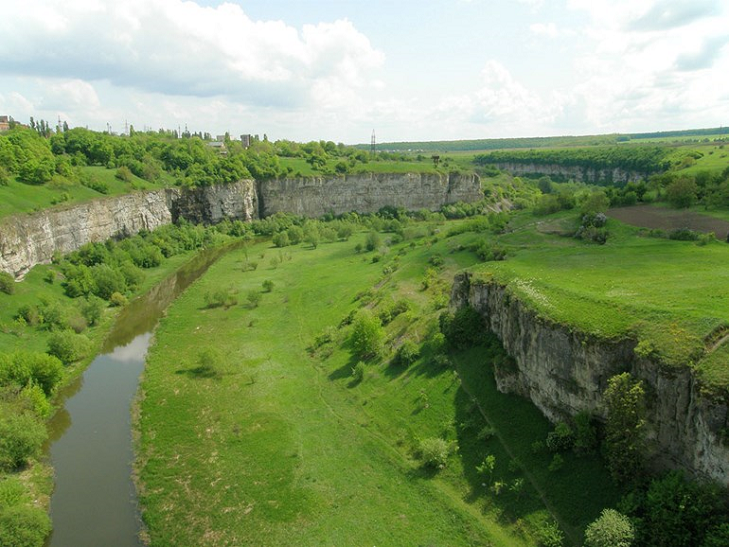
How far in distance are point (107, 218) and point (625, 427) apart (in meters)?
75.7

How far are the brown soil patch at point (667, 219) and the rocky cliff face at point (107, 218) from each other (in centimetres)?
6360

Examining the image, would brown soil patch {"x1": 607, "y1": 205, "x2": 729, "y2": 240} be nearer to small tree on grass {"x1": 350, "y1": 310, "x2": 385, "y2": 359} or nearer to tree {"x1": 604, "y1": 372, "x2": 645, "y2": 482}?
tree {"x1": 604, "y1": 372, "x2": 645, "y2": 482}

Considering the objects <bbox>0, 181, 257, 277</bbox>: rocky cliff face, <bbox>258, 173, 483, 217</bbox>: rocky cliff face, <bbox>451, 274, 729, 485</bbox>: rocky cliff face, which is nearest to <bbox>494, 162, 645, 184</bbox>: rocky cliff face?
<bbox>258, 173, 483, 217</bbox>: rocky cliff face

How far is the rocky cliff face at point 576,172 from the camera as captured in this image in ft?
444

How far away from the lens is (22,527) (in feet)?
72.4

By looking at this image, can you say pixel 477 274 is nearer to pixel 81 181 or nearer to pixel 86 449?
pixel 86 449

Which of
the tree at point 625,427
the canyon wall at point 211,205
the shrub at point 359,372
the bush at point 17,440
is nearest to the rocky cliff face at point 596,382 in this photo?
the tree at point 625,427

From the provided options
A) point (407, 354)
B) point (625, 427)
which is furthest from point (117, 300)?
point (625, 427)

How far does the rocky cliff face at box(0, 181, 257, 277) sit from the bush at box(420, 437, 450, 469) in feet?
160

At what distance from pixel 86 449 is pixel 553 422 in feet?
92.1

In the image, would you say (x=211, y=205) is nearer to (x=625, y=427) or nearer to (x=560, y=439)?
(x=560, y=439)

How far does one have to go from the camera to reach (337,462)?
1080 inches

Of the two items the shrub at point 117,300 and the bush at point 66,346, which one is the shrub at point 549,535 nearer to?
the bush at point 66,346

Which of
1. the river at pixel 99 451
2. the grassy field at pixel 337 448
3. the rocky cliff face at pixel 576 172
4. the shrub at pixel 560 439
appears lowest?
the river at pixel 99 451
